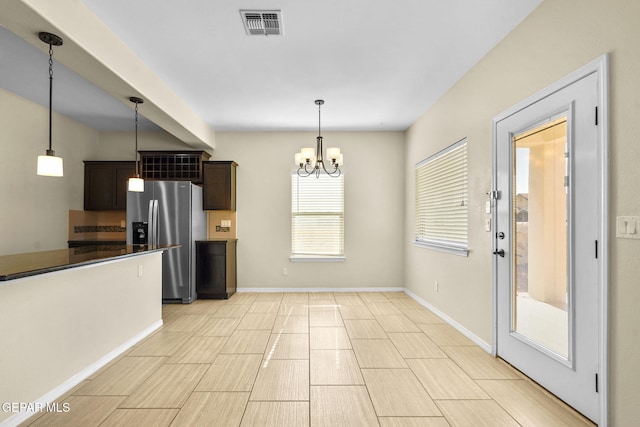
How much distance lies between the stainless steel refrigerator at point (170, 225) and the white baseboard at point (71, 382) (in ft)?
5.09

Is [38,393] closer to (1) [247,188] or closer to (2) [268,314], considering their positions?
(2) [268,314]

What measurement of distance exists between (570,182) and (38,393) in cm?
369

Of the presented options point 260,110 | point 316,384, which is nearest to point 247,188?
point 260,110

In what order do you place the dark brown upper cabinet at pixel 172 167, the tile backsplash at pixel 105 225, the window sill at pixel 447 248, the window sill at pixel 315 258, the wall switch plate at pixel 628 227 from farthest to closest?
1. the window sill at pixel 315 258
2. the tile backsplash at pixel 105 225
3. the dark brown upper cabinet at pixel 172 167
4. the window sill at pixel 447 248
5. the wall switch plate at pixel 628 227

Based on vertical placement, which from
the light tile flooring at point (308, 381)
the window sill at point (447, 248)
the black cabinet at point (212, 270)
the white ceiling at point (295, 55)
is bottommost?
the light tile flooring at point (308, 381)

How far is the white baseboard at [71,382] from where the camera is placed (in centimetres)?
210

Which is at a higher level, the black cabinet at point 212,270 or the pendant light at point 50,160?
the pendant light at point 50,160

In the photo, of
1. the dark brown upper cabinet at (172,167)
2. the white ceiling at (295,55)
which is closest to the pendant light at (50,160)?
the white ceiling at (295,55)

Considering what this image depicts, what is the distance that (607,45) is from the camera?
1977 mm

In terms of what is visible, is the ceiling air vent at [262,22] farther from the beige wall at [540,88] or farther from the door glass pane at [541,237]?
the door glass pane at [541,237]

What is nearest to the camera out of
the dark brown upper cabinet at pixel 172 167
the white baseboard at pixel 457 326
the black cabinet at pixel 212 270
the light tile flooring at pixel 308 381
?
the light tile flooring at pixel 308 381

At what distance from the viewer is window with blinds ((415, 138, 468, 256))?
12.9ft

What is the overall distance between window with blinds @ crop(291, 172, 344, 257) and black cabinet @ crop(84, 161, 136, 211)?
2769mm

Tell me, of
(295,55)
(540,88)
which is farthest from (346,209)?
(540,88)
